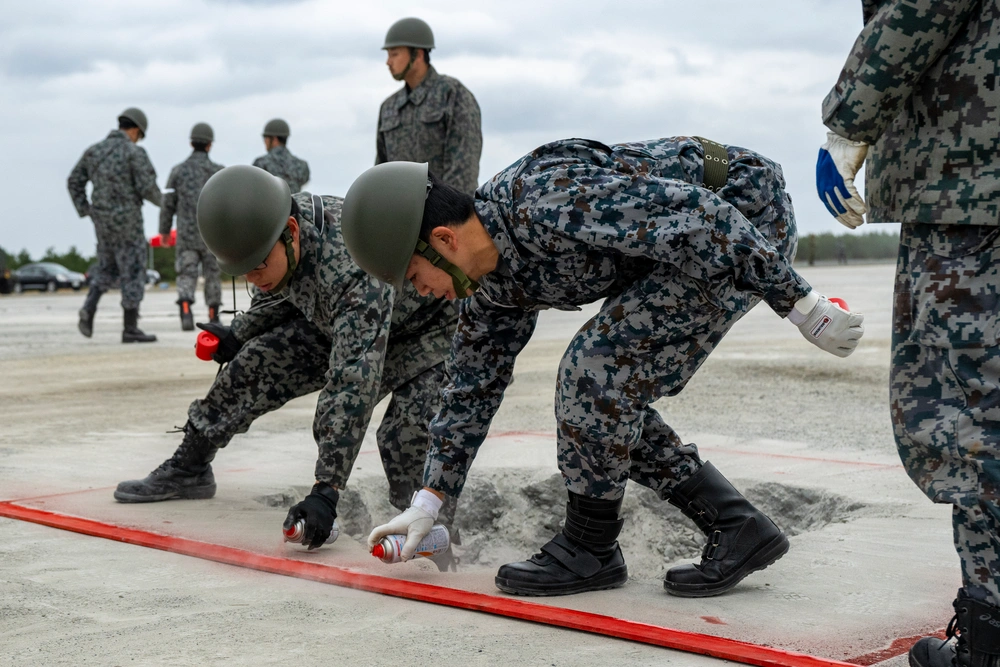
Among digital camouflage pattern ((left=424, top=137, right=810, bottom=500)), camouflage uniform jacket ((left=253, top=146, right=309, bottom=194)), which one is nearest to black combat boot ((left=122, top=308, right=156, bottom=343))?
camouflage uniform jacket ((left=253, top=146, right=309, bottom=194))

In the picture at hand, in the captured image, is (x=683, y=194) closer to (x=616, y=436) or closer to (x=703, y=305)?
(x=703, y=305)

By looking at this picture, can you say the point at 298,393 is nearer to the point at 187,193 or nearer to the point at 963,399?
the point at 963,399

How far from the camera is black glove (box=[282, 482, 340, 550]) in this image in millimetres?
3285

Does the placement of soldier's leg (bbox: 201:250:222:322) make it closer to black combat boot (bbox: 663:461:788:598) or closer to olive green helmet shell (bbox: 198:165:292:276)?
olive green helmet shell (bbox: 198:165:292:276)

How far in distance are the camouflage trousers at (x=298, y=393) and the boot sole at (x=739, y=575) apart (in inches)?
47.7

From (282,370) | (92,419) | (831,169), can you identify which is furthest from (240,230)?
(92,419)

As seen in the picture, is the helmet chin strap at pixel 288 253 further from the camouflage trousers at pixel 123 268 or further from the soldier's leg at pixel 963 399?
the camouflage trousers at pixel 123 268

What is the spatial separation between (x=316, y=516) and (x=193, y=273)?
9.04 m

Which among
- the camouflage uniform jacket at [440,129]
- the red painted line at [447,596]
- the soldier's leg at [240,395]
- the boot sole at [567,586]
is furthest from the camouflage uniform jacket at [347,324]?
the camouflage uniform jacket at [440,129]

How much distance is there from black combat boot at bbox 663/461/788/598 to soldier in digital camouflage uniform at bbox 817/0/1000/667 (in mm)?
676

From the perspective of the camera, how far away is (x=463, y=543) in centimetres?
419

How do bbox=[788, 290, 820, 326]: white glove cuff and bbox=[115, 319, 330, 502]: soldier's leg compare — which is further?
bbox=[115, 319, 330, 502]: soldier's leg

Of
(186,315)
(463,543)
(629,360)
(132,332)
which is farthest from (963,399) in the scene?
A: (186,315)

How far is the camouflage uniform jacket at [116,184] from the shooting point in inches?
422
